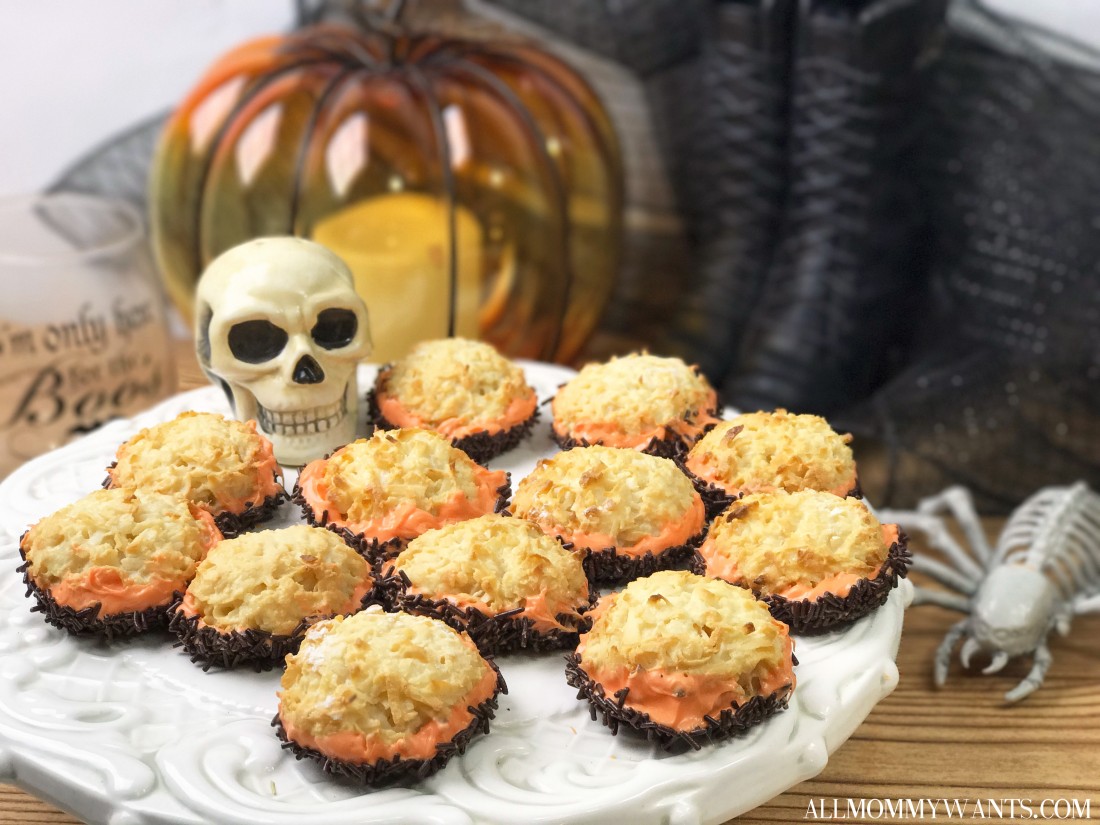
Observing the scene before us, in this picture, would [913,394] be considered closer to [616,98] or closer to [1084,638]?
[1084,638]

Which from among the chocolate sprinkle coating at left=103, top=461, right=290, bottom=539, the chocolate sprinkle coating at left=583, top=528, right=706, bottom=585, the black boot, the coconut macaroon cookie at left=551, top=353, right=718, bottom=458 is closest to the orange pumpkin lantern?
the black boot

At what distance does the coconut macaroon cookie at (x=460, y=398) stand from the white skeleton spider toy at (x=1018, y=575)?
776 millimetres

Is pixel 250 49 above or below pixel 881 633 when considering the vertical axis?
above

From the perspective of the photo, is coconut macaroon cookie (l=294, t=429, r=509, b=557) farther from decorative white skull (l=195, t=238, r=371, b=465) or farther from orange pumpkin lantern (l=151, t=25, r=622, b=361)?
orange pumpkin lantern (l=151, t=25, r=622, b=361)

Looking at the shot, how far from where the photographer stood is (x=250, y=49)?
8.18 feet

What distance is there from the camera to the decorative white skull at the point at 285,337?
1.55 metres

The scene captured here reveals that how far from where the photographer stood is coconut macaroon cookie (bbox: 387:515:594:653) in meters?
1.28

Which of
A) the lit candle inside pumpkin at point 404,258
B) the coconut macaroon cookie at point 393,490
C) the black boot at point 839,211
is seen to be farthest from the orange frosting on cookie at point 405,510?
the black boot at point 839,211

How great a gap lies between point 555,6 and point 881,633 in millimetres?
2050

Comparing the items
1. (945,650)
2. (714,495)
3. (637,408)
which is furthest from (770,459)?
(945,650)

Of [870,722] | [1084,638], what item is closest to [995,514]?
[1084,638]

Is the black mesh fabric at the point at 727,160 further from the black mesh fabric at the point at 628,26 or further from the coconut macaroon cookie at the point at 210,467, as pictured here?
the coconut macaroon cookie at the point at 210,467

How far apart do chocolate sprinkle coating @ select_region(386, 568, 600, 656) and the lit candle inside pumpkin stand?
1.03 m

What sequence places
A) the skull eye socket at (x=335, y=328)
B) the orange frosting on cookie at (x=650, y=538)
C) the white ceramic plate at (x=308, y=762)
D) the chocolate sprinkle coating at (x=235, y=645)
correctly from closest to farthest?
the white ceramic plate at (x=308, y=762)
the chocolate sprinkle coating at (x=235, y=645)
the orange frosting on cookie at (x=650, y=538)
the skull eye socket at (x=335, y=328)
